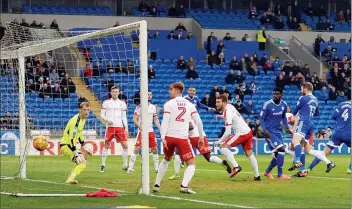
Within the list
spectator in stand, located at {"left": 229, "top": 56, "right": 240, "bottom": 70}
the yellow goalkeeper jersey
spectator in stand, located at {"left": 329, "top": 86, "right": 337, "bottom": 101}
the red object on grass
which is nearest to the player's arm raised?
the red object on grass

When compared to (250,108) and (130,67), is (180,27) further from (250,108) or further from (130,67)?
(130,67)

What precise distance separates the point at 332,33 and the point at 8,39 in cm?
3312

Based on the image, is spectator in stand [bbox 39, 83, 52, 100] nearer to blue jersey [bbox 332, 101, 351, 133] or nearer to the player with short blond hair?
the player with short blond hair

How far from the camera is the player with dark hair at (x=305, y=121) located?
20225 millimetres

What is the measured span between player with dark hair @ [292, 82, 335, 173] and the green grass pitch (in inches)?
21.4

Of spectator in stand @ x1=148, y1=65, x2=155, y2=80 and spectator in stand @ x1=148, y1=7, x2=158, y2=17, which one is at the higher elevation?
spectator in stand @ x1=148, y1=7, x2=158, y2=17

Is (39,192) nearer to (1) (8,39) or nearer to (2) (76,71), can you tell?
(1) (8,39)

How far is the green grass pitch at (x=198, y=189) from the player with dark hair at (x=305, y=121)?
21.4 inches

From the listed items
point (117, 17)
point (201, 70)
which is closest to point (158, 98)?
point (201, 70)

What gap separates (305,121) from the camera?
20469 mm

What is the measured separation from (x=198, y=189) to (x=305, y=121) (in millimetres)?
4926

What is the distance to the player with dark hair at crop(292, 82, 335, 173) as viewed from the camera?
20.2 meters

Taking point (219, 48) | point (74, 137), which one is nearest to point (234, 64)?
point (219, 48)

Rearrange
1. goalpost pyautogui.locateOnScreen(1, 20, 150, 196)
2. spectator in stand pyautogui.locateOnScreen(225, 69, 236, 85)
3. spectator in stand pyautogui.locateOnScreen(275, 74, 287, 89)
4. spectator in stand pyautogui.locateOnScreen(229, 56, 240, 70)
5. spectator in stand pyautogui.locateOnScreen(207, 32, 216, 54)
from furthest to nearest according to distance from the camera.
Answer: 1. spectator in stand pyautogui.locateOnScreen(207, 32, 216, 54)
2. spectator in stand pyautogui.locateOnScreen(229, 56, 240, 70)
3. spectator in stand pyautogui.locateOnScreen(275, 74, 287, 89)
4. spectator in stand pyautogui.locateOnScreen(225, 69, 236, 85)
5. goalpost pyautogui.locateOnScreen(1, 20, 150, 196)
